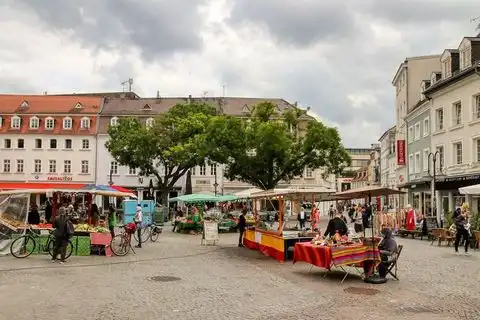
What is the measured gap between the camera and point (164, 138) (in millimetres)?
54438

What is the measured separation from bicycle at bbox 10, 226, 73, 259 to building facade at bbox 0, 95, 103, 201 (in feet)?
168

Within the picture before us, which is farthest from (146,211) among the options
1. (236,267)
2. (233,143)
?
(236,267)

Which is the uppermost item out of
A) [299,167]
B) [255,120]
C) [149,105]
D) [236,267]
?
[149,105]

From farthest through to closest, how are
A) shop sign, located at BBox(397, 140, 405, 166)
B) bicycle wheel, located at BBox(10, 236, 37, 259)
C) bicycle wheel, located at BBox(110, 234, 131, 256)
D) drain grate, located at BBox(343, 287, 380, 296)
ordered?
1. shop sign, located at BBox(397, 140, 405, 166)
2. bicycle wheel, located at BBox(110, 234, 131, 256)
3. bicycle wheel, located at BBox(10, 236, 37, 259)
4. drain grate, located at BBox(343, 287, 380, 296)

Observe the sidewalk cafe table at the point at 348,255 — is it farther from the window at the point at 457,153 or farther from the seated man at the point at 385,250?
the window at the point at 457,153

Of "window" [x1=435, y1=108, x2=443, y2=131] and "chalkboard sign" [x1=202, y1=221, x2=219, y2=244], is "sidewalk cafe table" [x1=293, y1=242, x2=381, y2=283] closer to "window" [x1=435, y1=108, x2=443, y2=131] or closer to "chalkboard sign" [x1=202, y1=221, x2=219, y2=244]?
"chalkboard sign" [x1=202, y1=221, x2=219, y2=244]

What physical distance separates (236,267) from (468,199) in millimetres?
22775

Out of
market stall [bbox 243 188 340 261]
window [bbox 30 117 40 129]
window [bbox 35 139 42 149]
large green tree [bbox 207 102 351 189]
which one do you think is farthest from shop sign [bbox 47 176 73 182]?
market stall [bbox 243 188 340 261]

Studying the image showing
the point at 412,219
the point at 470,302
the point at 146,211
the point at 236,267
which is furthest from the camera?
the point at 146,211

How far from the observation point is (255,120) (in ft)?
147

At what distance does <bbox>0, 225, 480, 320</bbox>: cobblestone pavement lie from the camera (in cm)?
1009

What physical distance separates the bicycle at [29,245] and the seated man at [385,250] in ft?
34.4

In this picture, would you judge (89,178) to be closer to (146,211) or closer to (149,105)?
(149,105)

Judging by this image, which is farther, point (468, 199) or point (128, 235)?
point (468, 199)
